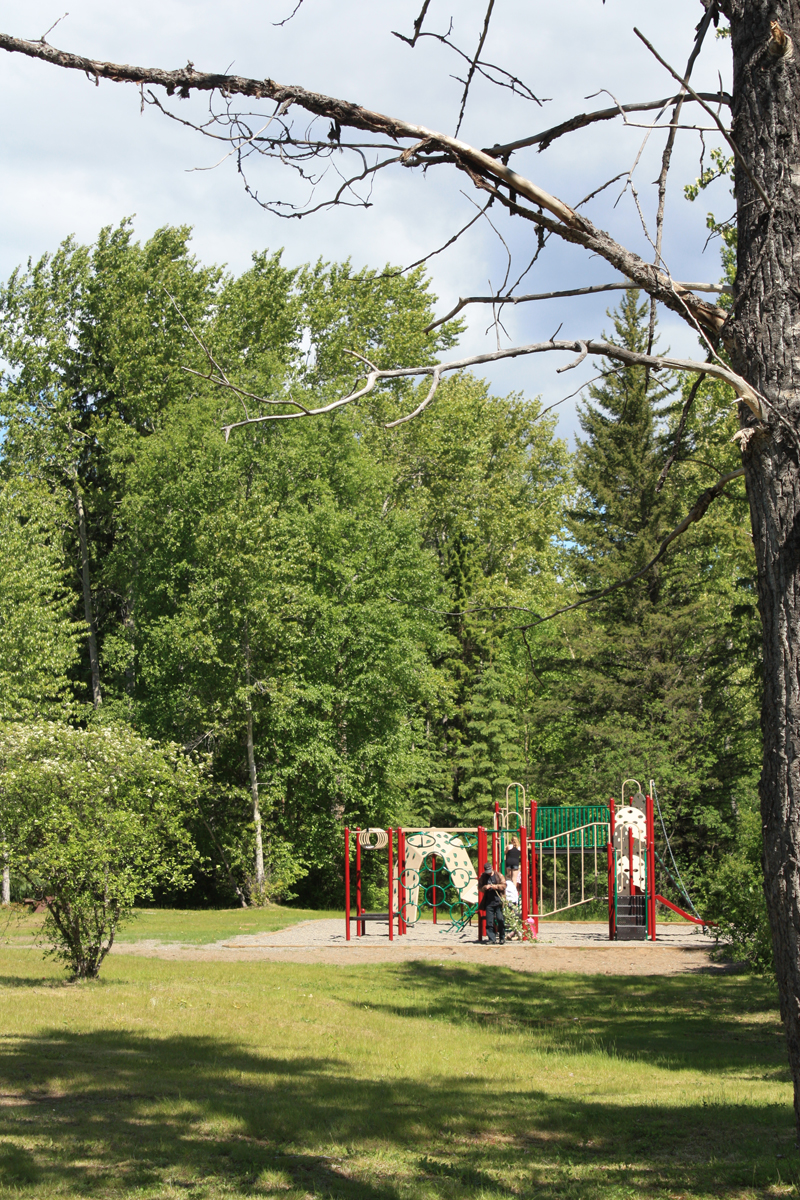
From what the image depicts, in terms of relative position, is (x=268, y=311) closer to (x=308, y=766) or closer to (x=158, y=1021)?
(x=308, y=766)

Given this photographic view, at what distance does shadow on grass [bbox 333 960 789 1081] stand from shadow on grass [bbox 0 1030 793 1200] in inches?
80.6

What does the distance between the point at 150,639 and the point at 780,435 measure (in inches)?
1019

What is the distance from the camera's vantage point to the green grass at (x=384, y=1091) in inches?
194

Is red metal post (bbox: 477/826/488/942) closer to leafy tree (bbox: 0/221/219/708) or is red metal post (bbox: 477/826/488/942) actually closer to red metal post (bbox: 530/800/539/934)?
red metal post (bbox: 530/800/539/934)

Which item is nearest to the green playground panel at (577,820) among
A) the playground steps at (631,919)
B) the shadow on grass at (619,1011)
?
the playground steps at (631,919)

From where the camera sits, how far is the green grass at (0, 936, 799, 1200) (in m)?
4.94

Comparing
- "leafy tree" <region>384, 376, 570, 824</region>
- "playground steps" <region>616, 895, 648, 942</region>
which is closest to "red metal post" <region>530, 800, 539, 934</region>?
"playground steps" <region>616, 895, 648, 942</region>

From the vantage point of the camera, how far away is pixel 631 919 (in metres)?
18.5

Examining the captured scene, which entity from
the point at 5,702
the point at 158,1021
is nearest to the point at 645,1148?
the point at 158,1021

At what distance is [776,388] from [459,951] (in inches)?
543

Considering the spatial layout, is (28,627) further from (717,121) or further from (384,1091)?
(717,121)

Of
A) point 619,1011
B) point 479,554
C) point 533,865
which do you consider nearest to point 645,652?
point 479,554

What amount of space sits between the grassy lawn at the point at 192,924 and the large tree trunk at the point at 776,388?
12837 mm

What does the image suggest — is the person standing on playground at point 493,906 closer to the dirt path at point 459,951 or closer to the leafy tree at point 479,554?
the dirt path at point 459,951
